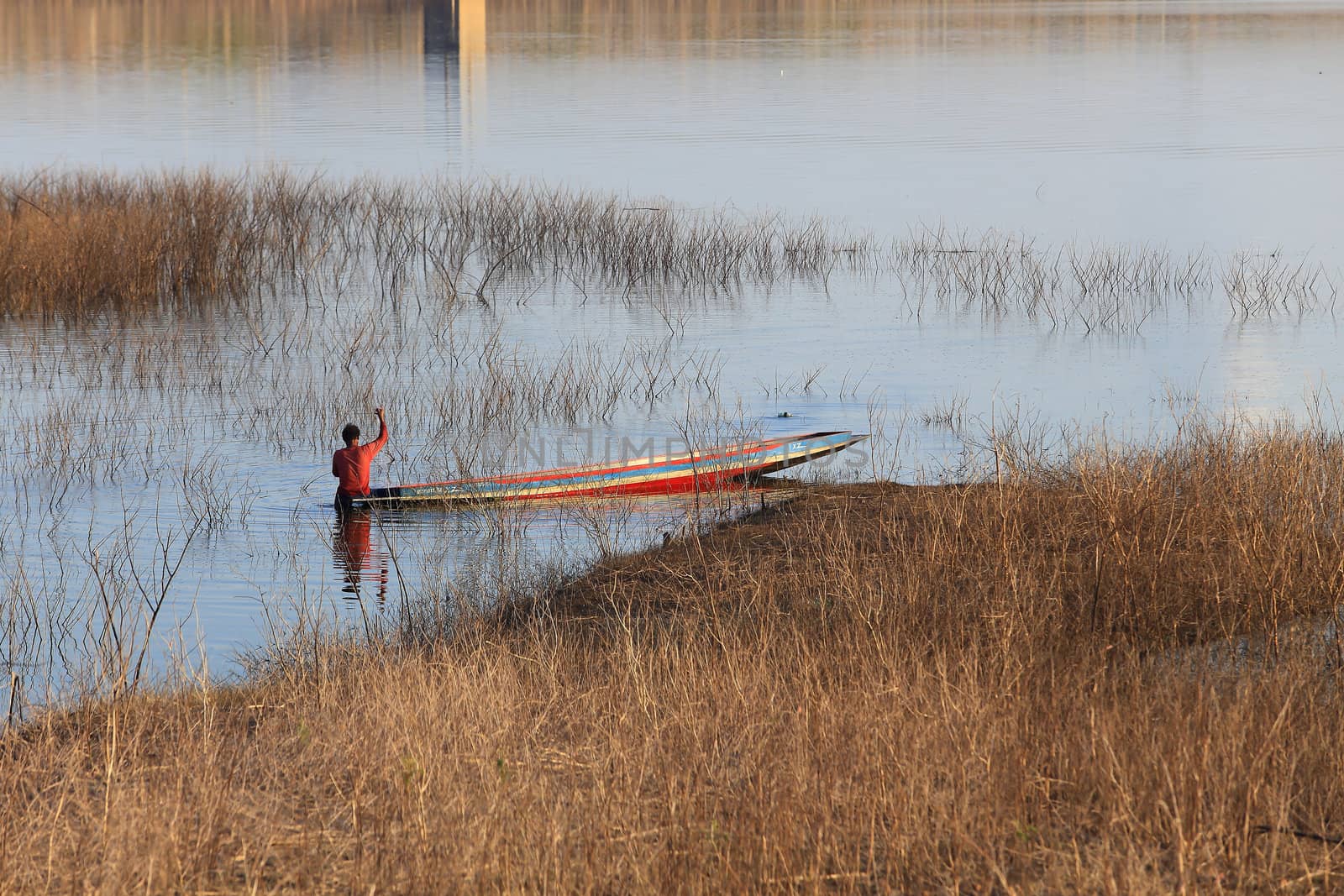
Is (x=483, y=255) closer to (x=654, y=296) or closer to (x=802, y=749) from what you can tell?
(x=654, y=296)

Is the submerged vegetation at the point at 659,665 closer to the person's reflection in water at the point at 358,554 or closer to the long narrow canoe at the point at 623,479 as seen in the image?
the person's reflection in water at the point at 358,554

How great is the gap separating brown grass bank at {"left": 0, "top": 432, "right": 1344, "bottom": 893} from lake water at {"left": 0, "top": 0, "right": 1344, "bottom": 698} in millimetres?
1792

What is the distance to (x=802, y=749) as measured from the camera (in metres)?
5.43

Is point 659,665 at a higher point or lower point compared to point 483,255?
lower

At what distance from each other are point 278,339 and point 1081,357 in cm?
1083

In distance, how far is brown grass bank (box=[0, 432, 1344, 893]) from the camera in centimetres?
473

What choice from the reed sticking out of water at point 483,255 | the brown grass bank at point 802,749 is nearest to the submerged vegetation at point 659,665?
the brown grass bank at point 802,749

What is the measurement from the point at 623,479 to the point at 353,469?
229cm

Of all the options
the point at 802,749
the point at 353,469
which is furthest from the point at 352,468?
the point at 802,749

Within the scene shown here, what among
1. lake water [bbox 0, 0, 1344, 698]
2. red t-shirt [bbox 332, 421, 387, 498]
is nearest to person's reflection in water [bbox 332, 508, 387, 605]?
lake water [bbox 0, 0, 1344, 698]

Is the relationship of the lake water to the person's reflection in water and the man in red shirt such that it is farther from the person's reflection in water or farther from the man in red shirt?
the man in red shirt

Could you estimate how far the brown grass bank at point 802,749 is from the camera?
473 cm

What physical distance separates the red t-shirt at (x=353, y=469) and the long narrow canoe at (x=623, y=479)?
10 cm

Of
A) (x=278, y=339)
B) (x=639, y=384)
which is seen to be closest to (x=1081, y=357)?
(x=639, y=384)
